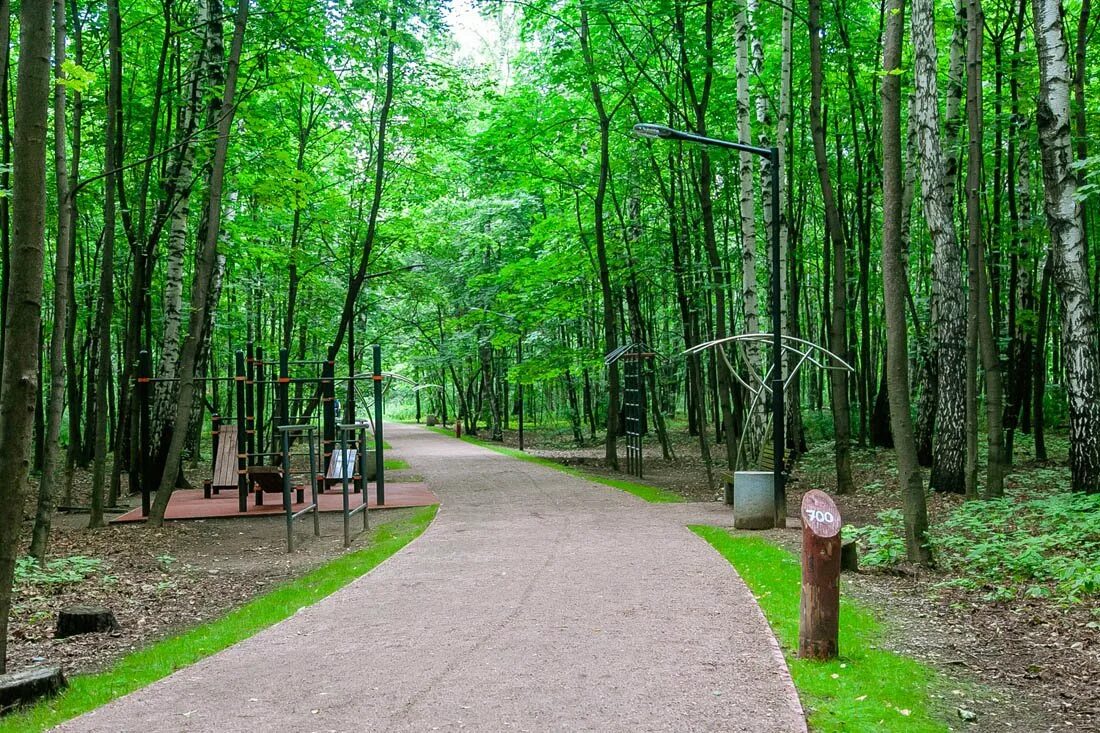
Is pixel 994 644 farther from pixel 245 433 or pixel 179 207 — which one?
pixel 179 207

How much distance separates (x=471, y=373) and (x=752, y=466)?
2770 cm

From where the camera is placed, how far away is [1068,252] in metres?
11.5

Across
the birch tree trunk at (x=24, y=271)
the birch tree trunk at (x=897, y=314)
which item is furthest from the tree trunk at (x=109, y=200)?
the birch tree trunk at (x=897, y=314)

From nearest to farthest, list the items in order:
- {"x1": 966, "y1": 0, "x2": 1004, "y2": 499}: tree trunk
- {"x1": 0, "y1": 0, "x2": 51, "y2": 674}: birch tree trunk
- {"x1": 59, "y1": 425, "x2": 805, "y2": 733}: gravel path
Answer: {"x1": 59, "y1": 425, "x2": 805, "y2": 733}: gravel path < {"x1": 0, "y1": 0, "x2": 51, "y2": 674}: birch tree trunk < {"x1": 966, "y1": 0, "x2": 1004, "y2": 499}: tree trunk

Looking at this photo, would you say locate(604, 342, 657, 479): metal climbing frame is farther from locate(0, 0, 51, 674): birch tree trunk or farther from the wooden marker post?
locate(0, 0, 51, 674): birch tree trunk

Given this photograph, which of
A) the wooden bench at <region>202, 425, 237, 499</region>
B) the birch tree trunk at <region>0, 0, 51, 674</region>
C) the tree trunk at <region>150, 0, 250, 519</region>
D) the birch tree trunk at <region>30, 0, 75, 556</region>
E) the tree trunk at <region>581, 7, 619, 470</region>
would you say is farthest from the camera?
the tree trunk at <region>581, 7, 619, 470</region>

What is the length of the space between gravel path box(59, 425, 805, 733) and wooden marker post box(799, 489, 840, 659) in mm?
272

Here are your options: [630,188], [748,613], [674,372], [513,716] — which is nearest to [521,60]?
[630,188]

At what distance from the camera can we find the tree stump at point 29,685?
4.92 meters

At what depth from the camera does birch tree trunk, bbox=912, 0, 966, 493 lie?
13.6 metres

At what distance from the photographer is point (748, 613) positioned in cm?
693

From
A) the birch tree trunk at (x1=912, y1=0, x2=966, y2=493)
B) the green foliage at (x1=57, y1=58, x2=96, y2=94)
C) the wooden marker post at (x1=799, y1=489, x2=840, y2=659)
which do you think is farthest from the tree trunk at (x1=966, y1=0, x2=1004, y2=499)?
the green foliage at (x1=57, y1=58, x2=96, y2=94)

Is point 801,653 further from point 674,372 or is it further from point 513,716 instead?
point 674,372

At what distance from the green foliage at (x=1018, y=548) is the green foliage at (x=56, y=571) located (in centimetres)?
780
